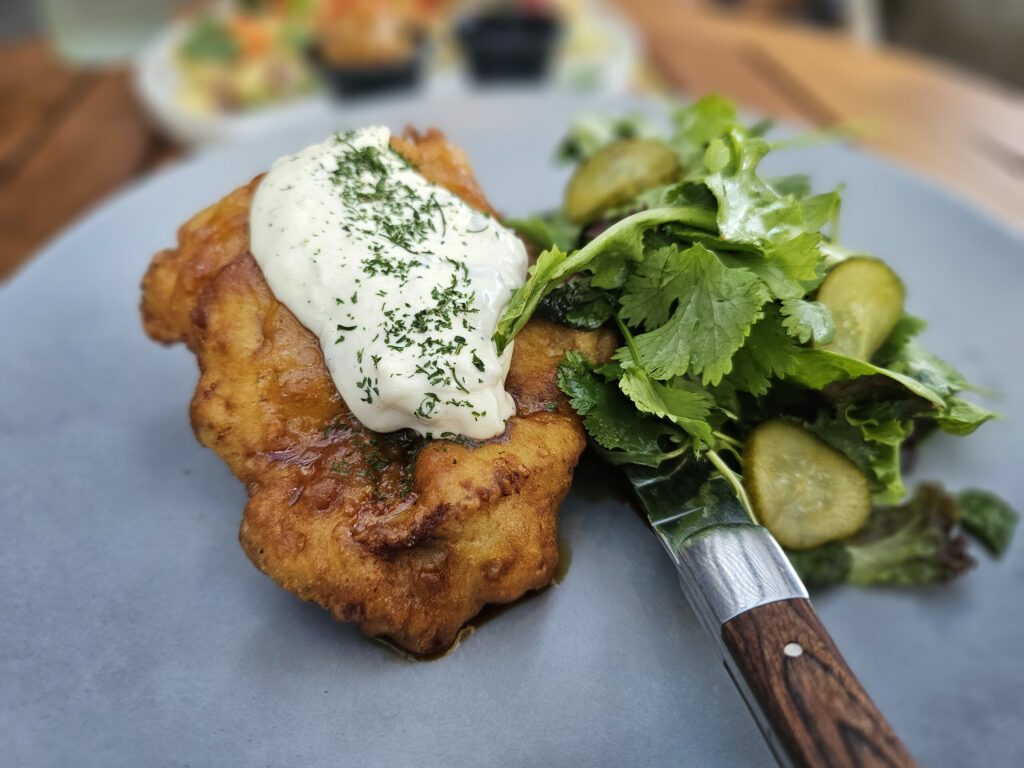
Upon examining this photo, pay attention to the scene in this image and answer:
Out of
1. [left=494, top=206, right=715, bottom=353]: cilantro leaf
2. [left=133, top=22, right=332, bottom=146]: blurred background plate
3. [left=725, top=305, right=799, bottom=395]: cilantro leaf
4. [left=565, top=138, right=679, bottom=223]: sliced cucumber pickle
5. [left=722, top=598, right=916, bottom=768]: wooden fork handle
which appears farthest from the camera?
[left=133, top=22, right=332, bottom=146]: blurred background plate

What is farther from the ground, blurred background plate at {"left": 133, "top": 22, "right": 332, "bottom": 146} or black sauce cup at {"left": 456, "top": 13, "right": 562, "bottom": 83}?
black sauce cup at {"left": 456, "top": 13, "right": 562, "bottom": 83}

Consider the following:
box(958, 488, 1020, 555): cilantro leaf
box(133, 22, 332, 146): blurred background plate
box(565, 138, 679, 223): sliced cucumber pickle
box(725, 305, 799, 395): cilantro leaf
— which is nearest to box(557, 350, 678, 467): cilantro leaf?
box(725, 305, 799, 395): cilantro leaf

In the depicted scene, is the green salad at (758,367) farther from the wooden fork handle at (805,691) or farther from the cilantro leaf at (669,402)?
the wooden fork handle at (805,691)

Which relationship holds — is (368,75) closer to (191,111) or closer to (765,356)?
(191,111)

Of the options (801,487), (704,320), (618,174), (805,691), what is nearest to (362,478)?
(704,320)

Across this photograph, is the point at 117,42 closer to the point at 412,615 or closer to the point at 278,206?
the point at 278,206

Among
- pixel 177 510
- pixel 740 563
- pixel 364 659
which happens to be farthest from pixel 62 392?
pixel 740 563

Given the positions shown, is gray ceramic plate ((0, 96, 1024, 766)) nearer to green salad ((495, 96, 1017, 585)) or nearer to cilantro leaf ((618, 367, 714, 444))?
green salad ((495, 96, 1017, 585))
